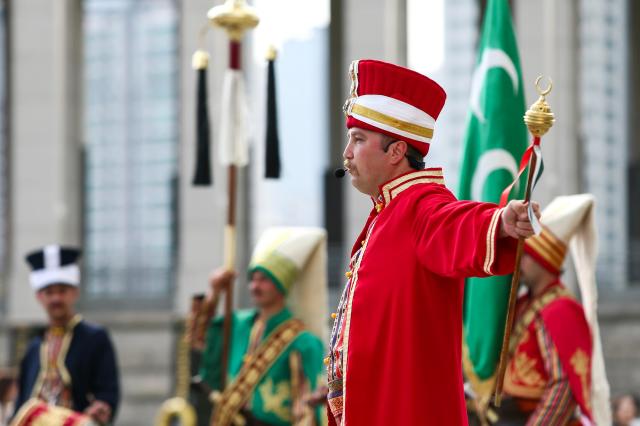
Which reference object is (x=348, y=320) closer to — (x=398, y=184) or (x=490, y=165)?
(x=398, y=184)

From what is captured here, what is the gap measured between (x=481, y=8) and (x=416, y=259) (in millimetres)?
11802

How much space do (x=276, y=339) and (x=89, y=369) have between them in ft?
3.71

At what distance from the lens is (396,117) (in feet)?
15.8

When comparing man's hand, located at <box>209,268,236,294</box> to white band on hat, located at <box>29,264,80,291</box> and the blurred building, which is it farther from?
the blurred building

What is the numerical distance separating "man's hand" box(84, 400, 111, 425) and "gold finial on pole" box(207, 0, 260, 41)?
229cm

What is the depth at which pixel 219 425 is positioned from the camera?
A: 858 centimetres

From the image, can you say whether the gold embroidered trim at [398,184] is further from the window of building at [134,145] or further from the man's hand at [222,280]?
the window of building at [134,145]

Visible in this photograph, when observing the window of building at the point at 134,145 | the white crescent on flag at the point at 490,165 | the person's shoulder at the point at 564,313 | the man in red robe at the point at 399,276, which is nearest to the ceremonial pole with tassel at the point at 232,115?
the white crescent on flag at the point at 490,165

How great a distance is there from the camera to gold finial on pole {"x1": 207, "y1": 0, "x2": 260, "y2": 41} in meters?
8.43

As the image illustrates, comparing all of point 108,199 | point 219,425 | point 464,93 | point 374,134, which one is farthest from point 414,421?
point 108,199

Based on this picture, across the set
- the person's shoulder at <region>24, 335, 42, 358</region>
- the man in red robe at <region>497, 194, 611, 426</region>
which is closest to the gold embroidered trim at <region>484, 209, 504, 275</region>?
the man in red robe at <region>497, 194, 611, 426</region>

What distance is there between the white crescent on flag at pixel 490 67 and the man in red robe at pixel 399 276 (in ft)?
8.27

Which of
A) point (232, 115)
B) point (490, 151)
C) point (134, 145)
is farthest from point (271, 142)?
point (134, 145)

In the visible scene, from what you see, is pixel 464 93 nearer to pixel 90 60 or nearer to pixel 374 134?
pixel 90 60
